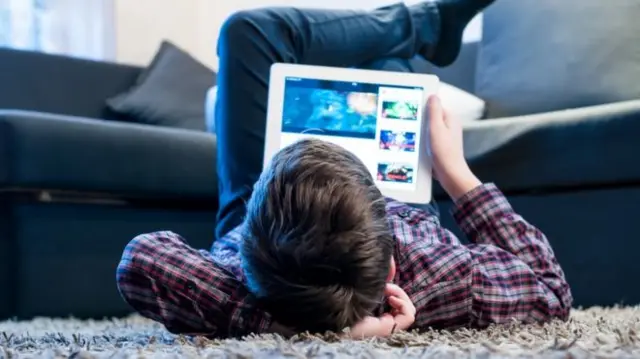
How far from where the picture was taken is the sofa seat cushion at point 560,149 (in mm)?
1120

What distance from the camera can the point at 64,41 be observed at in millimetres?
2189

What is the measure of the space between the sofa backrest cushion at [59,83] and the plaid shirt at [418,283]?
128 centimetres

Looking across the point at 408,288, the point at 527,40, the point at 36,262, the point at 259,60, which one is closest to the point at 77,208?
the point at 36,262

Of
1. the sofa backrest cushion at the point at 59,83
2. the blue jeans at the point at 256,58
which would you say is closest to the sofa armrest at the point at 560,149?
the blue jeans at the point at 256,58

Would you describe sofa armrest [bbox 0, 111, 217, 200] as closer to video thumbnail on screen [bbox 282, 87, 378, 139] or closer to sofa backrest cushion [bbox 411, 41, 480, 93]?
video thumbnail on screen [bbox 282, 87, 378, 139]

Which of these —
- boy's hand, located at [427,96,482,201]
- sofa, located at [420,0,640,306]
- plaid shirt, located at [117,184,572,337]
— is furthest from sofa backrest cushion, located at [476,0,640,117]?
plaid shirt, located at [117,184,572,337]

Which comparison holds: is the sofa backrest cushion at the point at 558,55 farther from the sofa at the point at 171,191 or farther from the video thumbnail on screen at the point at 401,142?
the video thumbnail on screen at the point at 401,142

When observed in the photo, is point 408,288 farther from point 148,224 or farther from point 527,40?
point 527,40

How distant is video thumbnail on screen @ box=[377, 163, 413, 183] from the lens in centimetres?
93

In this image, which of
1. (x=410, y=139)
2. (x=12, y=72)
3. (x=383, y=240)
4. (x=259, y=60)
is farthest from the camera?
(x=12, y=72)

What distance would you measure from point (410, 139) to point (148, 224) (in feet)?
1.91

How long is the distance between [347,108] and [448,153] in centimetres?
16

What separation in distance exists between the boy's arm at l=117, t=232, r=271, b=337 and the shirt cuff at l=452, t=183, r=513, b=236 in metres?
0.30

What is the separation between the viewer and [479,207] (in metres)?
0.83
